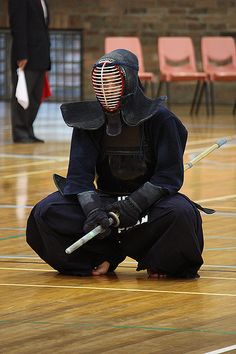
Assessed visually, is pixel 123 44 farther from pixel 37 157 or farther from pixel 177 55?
pixel 37 157

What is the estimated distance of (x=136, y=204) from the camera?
15.1ft

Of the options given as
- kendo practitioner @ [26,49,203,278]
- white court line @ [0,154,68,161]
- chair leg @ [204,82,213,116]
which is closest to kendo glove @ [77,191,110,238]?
kendo practitioner @ [26,49,203,278]

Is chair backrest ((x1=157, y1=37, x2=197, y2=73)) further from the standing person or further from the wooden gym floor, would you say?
the wooden gym floor

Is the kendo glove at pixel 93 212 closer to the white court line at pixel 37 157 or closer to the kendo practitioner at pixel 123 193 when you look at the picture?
the kendo practitioner at pixel 123 193

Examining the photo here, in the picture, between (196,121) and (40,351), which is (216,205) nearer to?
(40,351)

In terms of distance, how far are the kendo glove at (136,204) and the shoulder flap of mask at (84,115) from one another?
334mm

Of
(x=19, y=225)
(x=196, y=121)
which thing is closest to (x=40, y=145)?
(x=196, y=121)

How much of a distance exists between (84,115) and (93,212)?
464mm

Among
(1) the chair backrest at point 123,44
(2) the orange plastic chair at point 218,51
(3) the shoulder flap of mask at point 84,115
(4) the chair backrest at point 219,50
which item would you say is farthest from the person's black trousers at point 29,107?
(3) the shoulder flap of mask at point 84,115

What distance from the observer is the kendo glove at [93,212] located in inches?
179

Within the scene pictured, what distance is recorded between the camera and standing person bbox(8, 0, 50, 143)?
10.7m

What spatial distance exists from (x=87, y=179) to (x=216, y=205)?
2.25m

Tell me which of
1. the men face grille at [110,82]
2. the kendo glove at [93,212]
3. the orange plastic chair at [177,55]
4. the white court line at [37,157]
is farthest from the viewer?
the orange plastic chair at [177,55]

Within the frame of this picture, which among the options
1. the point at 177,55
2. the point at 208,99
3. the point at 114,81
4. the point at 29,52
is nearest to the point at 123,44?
the point at 177,55
